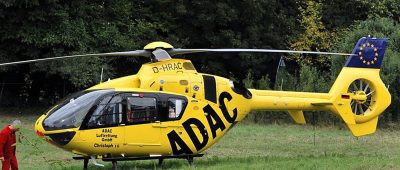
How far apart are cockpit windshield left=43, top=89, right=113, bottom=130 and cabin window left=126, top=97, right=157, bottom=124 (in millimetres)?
688

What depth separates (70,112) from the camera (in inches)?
577

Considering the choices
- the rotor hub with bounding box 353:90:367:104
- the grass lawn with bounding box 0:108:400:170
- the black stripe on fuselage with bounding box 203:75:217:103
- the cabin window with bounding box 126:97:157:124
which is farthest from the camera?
the rotor hub with bounding box 353:90:367:104

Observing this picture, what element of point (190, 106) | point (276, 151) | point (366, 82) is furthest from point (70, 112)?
point (366, 82)

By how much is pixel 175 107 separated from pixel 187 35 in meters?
23.7

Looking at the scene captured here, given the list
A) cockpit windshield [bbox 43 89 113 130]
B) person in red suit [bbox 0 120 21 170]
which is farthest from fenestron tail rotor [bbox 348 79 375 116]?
person in red suit [bbox 0 120 21 170]

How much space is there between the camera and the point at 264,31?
41.2 meters

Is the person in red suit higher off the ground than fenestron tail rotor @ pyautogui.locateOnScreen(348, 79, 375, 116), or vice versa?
fenestron tail rotor @ pyautogui.locateOnScreen(348, 79, 375, 116)

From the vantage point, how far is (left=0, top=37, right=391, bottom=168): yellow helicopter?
48.3 feet

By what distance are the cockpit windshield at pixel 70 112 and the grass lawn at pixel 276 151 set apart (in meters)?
1.99

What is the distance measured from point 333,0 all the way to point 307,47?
3.89 m

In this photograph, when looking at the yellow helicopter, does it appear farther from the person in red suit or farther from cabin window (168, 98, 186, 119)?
the person in red suit

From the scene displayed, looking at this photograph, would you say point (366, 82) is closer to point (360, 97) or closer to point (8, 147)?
A: point (360, 97)

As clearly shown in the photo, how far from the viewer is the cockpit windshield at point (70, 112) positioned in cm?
1455

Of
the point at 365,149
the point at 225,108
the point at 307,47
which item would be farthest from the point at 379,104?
the point at 307,47
